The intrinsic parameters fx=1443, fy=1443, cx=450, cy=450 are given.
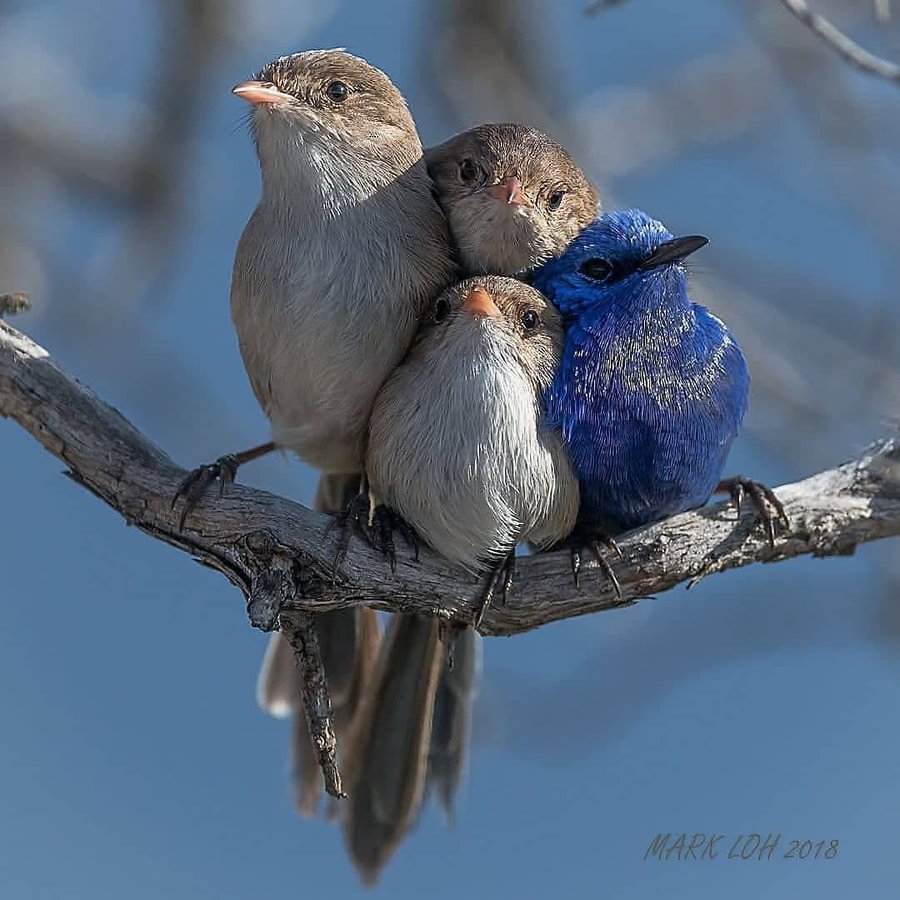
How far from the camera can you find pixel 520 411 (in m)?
4.36

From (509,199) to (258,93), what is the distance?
2.85 feet

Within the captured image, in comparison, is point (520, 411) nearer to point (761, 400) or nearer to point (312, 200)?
point (312, 200)

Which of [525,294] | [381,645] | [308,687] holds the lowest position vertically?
[381,645]

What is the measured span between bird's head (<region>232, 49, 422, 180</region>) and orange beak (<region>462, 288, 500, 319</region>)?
0.62m

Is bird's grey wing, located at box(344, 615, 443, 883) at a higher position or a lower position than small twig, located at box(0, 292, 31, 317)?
lower

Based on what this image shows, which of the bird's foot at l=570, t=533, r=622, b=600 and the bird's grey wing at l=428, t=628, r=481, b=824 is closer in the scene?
the bird's foot at l=570, t=533, r=622, b=600

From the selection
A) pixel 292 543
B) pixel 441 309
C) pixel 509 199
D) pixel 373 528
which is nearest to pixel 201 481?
pixel 292 543

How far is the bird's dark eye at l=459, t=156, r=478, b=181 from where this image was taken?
191 inches

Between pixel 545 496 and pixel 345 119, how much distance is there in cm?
144

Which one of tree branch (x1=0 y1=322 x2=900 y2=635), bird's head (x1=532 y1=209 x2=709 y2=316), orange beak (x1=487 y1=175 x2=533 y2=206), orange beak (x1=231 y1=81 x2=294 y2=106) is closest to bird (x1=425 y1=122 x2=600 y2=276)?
orange beak (x1=487 y1=175 x2=533 y2=206)

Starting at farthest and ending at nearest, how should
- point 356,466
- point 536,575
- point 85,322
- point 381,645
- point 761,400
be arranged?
point 85,322, point 761,400, point 381,645, point 356,466, point 536,575

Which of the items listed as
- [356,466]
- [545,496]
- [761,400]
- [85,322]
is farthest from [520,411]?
[85,322]

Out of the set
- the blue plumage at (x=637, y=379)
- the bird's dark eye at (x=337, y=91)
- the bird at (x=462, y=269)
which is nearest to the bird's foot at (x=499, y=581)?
the bird at (x=462, y=269)

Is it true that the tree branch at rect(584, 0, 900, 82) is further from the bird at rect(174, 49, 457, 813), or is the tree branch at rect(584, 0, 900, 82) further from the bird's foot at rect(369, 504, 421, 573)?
the bird's foot at rect(369, 504, 421, 573)
